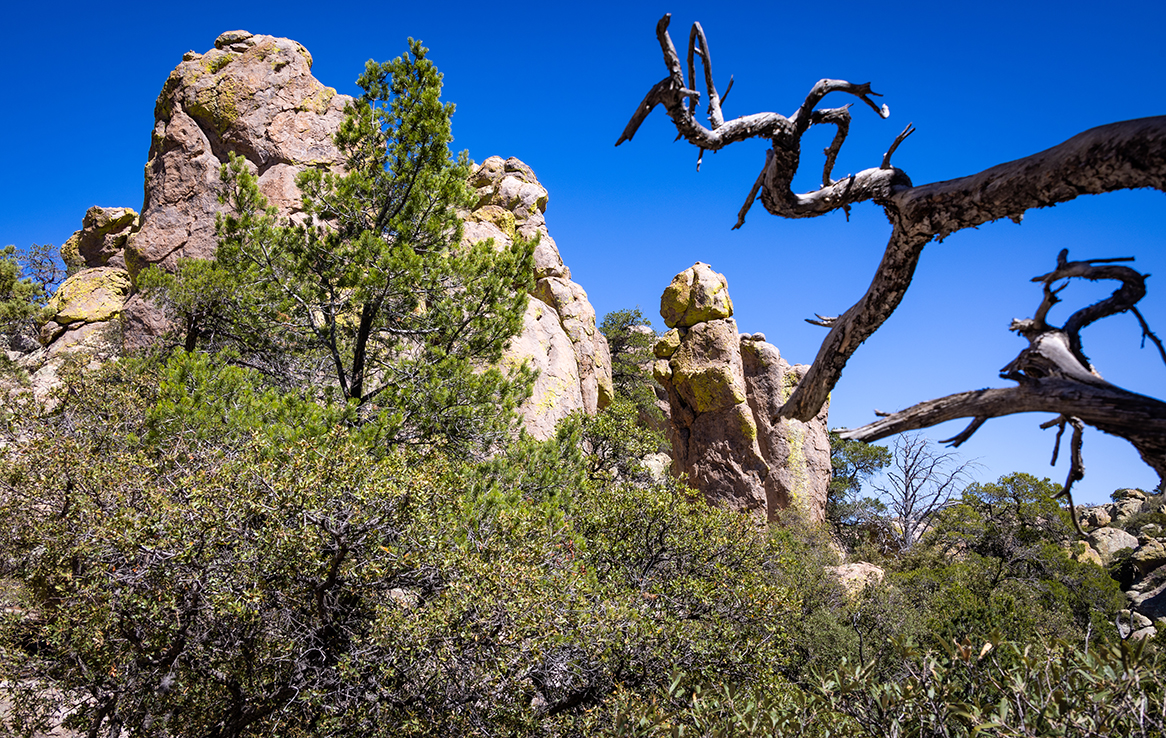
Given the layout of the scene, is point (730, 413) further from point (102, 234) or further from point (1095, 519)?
point (102, 234)

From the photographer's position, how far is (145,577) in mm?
5562

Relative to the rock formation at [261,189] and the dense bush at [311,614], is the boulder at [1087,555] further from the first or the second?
the dense bush at [311,614]

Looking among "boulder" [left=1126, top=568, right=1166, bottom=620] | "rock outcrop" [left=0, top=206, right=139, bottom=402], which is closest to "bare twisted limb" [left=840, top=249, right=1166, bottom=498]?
"rock outcrop" [left=0, top=206, right=139, bottom=402]

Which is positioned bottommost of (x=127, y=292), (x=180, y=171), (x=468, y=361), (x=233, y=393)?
(x=233, y=393)

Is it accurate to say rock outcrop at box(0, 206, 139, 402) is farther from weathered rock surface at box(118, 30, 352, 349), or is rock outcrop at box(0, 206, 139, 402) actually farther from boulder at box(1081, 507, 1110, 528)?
boulder at box(1081, 507, 1110, 528)

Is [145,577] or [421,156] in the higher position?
[421,156]

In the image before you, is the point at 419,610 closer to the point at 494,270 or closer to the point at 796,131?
the point at 796,131

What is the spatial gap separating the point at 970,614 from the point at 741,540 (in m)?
7.61

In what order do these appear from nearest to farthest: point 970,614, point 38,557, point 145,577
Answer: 1. point 145,577
2. point 38,557
3. point 970,614

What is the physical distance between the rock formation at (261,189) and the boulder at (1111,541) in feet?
95.2

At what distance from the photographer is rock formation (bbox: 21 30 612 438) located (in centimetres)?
2239

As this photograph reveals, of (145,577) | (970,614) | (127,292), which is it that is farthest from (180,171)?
(970,614)

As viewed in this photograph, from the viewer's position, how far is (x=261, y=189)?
23562 millimetres

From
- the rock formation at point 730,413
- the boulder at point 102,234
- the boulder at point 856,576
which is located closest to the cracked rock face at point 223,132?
the boulder at point 102,234
